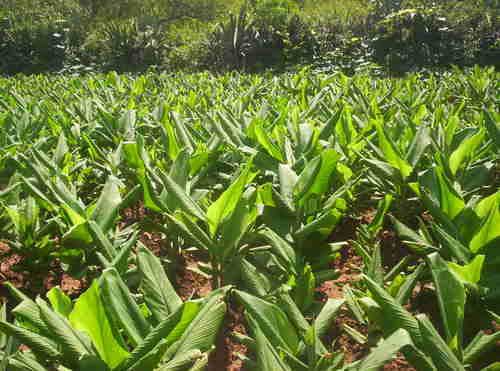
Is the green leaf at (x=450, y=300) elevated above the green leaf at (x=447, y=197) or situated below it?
below

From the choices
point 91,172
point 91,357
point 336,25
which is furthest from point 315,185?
point 336,25

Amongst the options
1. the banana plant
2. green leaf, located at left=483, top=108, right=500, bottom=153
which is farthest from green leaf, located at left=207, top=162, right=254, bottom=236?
green leaf, located at left=483, top=108, right=500, bottom=153

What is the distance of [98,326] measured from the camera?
88 centimetres

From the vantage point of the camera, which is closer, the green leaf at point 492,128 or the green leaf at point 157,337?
the green leaf at point 157,337

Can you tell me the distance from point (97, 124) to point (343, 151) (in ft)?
4.48

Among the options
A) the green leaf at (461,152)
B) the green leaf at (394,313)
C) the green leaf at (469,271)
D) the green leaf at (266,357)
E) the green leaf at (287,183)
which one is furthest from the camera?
the green leaf at (461,152)

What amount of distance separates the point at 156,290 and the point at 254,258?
423 millimetres

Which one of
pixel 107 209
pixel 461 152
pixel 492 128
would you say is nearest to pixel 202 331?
pixel 107 209

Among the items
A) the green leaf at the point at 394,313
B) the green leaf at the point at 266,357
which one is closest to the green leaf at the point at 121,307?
the green leaf at the point at 266,357

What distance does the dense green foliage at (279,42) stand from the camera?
12.8 meters

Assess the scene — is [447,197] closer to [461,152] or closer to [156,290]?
[461,152]

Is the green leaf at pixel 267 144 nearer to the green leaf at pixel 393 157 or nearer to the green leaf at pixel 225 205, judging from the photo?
the green leaf at pixel 393 157

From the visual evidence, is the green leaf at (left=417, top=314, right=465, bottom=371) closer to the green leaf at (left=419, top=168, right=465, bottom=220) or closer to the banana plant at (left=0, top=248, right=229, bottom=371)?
the banana plant at (left=0, top=248, right=229, bottom=371)

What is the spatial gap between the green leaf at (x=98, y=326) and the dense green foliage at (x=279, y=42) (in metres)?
11.2
